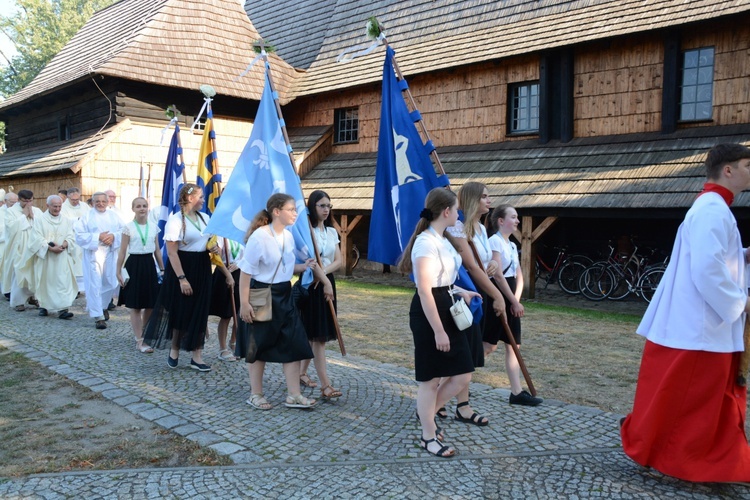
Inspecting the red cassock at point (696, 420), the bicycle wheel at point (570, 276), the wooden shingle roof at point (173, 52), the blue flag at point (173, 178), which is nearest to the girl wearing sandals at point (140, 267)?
the blue flag at point (173, 178)

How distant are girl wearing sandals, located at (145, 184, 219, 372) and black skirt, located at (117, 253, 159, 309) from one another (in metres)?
1.08

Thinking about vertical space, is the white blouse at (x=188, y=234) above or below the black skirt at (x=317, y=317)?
above

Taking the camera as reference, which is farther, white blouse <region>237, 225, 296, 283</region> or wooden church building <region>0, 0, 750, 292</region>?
wooden church building <region>0, 0, 750, 292</region>

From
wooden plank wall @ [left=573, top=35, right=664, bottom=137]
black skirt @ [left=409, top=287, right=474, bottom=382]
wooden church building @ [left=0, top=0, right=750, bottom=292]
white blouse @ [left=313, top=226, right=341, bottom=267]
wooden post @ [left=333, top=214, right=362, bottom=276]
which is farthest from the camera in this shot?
wooden post @ [left=333, top=214, right=362, bottom=276]

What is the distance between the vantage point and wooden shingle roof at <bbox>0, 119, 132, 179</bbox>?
16.6 m

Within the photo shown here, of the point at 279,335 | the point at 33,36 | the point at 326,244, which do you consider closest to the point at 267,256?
the point at 279,335

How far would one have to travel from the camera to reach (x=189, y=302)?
22.3ft

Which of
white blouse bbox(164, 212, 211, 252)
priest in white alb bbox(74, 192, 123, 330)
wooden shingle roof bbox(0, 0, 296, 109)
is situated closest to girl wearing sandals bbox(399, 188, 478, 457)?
white blouse bbox(164, 212, 211, 252)

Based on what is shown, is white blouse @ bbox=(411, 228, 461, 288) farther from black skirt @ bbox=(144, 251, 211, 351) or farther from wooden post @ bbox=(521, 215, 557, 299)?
wooden post @ bbox=(521, 215, 557, 299)

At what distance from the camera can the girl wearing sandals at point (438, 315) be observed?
4.22 metres

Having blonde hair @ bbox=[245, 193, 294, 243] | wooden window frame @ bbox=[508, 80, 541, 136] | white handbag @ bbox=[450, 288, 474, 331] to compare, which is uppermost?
wooden window frame @ bbox=[508, 80, 541, 136]

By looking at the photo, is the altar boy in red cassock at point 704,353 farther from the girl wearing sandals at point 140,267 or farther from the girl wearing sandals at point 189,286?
the girl wearing sandals at point 140,267

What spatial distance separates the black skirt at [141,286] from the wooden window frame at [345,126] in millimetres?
12073

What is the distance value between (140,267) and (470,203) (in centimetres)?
489
